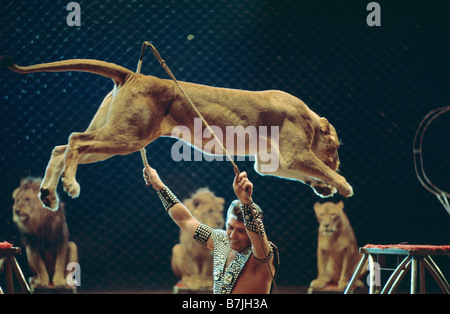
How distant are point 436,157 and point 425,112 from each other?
407 mm

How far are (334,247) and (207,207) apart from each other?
1.27 meters

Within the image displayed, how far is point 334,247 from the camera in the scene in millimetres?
4574

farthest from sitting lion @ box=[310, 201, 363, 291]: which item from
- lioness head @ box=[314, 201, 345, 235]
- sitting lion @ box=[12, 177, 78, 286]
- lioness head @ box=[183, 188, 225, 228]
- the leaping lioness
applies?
sitting lion @ box=[12, 177, 78, 286]

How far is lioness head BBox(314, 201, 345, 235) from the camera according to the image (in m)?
4.61

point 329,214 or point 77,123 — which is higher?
point 77,123

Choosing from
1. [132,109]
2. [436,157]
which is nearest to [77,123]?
[132,109]

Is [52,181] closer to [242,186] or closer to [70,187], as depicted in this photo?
[70,187]

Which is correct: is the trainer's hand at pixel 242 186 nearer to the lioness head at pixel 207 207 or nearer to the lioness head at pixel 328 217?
the lioness head at pixel 207 207

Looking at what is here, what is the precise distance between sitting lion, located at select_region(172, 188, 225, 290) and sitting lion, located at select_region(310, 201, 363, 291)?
0.96m

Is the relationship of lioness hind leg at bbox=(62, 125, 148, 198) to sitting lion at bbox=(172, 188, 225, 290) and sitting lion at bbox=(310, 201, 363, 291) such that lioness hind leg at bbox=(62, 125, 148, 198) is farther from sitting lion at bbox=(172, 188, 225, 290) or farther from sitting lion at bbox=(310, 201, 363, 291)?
sitting lion at bbox=(310, 201, 363, 291)
